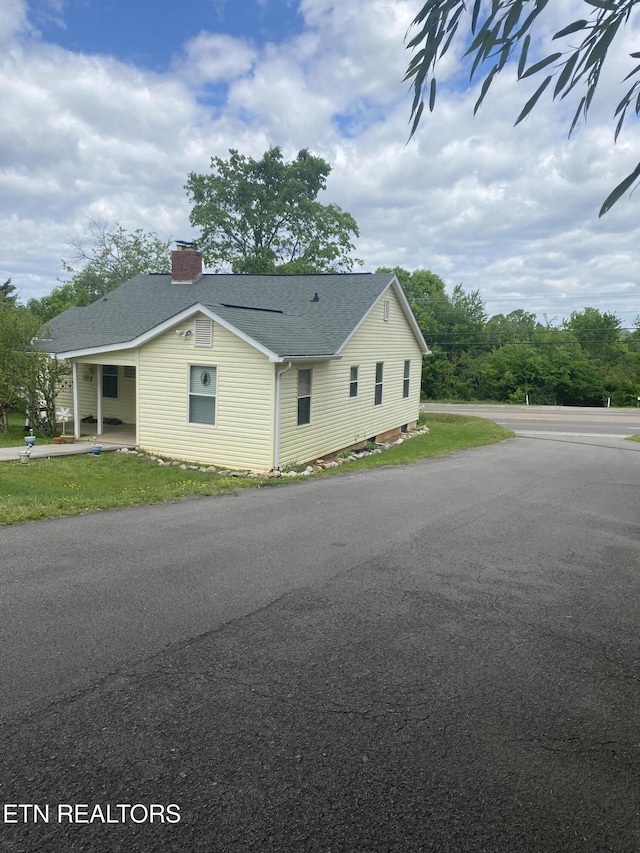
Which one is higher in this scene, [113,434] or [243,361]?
[243,361]

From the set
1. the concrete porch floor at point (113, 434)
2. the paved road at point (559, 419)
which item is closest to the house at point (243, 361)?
the concrete porch floor at point (113, 434)

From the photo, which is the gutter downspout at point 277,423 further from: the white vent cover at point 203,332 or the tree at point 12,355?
the tree at point 12,355

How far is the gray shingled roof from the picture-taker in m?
14.9

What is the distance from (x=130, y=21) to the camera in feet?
29.1

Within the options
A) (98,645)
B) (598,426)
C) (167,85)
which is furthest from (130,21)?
(598,426)

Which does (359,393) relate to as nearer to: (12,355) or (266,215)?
(12,355)

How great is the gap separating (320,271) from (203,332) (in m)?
25.8

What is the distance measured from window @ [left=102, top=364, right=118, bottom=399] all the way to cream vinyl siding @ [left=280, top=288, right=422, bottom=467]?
7.04m

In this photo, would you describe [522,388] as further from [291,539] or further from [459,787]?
[459,787]

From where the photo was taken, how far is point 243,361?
13.2 meters

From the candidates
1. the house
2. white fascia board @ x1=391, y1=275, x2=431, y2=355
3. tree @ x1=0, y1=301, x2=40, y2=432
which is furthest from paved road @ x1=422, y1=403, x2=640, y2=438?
tree @ x1=0, y1=301, x2=40, y2=432

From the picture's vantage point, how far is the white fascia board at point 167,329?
12570 millimetres

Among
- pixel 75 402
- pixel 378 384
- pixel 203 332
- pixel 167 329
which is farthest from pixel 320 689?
pixel 378 384

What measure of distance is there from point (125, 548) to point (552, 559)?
4.61m
